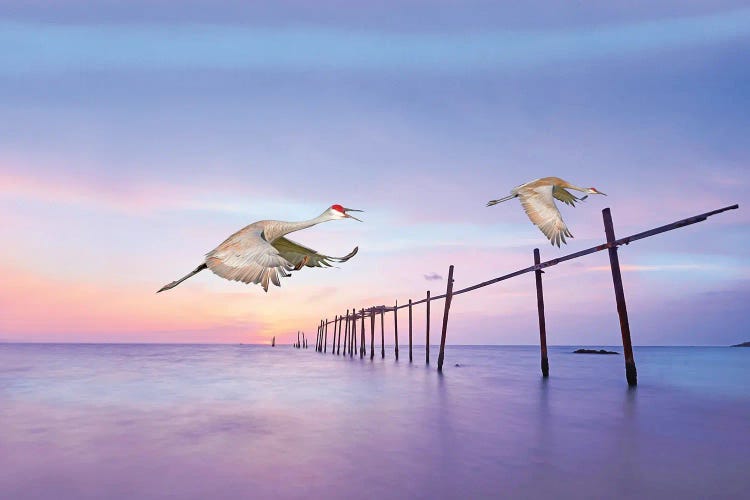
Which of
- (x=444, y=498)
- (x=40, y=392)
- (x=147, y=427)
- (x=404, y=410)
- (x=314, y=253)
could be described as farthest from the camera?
(x=40, y=392)

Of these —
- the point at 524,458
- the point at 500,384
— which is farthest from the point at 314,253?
the point at 500,384

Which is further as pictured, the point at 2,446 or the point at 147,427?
the point at 147,427

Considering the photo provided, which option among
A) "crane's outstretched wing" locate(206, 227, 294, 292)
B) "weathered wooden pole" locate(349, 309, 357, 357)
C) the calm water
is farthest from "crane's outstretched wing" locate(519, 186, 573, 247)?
"weathered wooden pole" locate(349, 309, 357, 357)

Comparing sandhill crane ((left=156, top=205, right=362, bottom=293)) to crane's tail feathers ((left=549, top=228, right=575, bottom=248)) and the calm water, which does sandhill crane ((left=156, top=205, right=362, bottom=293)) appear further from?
crane's tail feathers ((left=549, top=228, right=575, bottom=248))

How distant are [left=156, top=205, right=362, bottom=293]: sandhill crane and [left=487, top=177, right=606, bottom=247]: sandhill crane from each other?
5.69m

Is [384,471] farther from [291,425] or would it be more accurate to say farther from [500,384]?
[500,384]

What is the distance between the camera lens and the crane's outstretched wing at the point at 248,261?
5641 millimetres

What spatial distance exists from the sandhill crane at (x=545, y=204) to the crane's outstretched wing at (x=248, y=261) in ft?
19.7

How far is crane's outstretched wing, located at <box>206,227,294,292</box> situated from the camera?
5641 millimetres

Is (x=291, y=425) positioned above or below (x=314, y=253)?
below

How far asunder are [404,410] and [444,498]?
7160 mm

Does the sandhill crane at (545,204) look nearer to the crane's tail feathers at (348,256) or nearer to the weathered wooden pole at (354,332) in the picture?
the crane's tail feathers at (348,256)

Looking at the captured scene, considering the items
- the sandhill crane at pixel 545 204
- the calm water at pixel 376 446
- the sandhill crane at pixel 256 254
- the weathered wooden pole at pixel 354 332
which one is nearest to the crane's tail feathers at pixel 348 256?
the sandhill crane at pixel 256 254

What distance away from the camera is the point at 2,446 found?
9.52 meters
